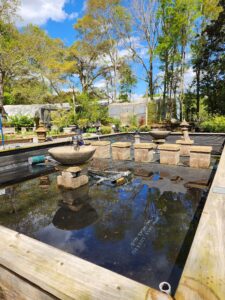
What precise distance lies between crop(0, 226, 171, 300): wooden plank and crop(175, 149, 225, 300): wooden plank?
12 cm

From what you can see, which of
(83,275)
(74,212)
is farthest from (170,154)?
(83,275)

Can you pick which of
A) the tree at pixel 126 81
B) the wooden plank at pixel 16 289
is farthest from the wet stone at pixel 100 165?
the tree at pixel 126 81

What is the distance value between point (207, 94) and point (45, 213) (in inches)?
736

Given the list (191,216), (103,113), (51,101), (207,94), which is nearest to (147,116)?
(103,113)

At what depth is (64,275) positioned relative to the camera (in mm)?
795

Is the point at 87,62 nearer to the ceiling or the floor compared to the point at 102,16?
nearer to the floor

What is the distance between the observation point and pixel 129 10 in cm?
1931

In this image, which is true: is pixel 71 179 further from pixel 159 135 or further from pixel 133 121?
pixel 133 121

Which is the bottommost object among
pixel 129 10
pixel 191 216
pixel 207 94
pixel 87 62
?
pixel 191 216

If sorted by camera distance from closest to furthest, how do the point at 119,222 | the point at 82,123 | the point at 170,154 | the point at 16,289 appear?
the point at 16,289, the point at 119,222, the point at 170,154, the point at 82,123

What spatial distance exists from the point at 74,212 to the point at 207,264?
223 centimetres

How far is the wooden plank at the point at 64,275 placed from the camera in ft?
2.30

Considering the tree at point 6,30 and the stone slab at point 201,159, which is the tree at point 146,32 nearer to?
the tree at point 6,30

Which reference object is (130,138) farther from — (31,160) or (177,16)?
(177,16)
